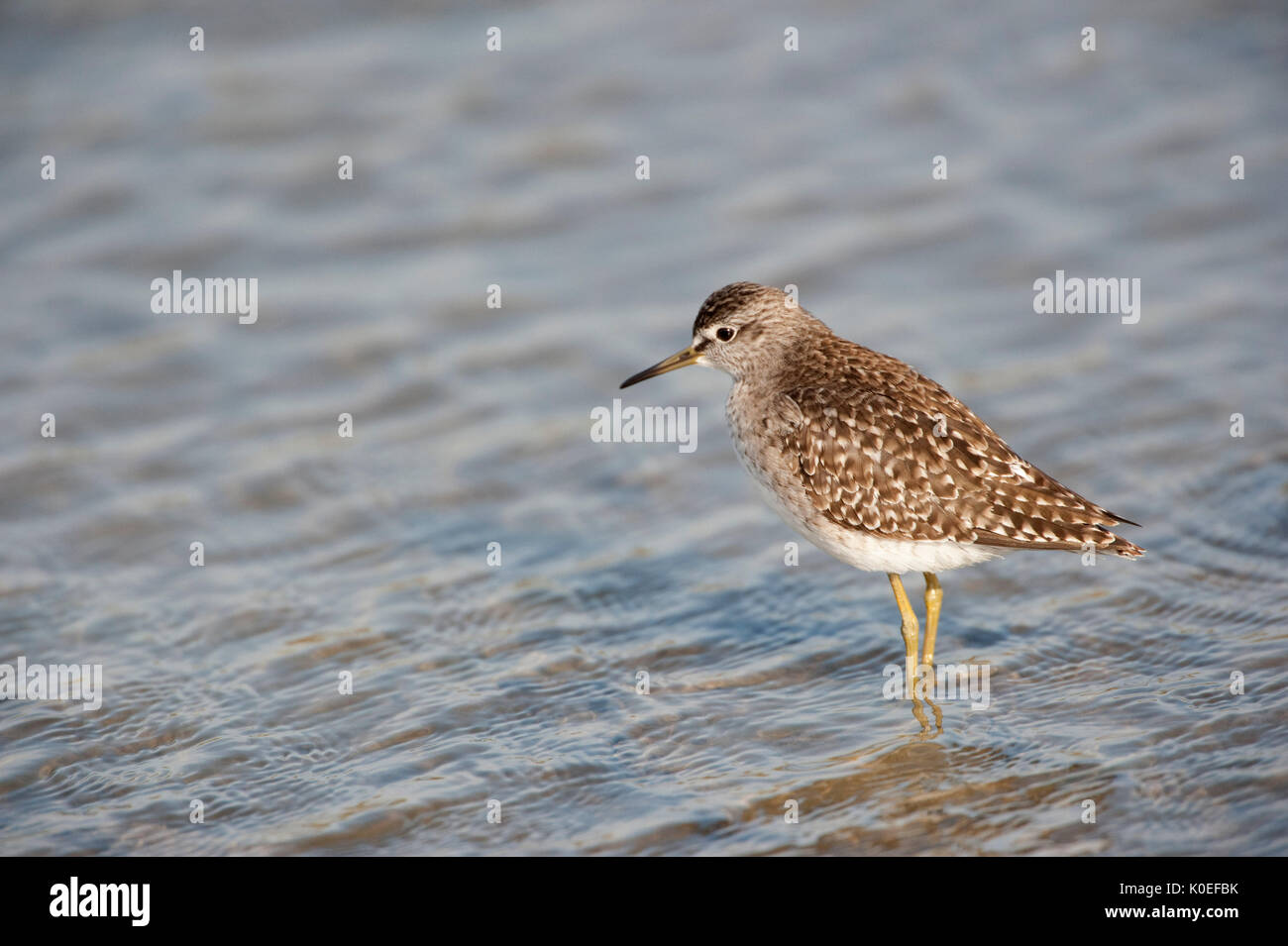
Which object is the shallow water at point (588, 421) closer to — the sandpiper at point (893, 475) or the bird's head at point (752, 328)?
the sandpiper at point (893, 475)

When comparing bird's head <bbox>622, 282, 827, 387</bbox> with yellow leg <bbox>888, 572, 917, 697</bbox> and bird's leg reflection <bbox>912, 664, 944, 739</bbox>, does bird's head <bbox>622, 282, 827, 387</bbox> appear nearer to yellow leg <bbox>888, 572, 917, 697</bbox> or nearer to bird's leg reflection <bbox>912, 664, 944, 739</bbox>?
yellow leg <bbox>888, 572, 917, 697</bbox>

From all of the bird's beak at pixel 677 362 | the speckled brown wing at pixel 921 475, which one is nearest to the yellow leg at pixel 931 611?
the speckled brown wing at pixel 921 475

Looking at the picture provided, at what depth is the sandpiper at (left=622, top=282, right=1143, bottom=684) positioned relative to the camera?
312 inches

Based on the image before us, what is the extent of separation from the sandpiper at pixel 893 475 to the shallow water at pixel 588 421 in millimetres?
852

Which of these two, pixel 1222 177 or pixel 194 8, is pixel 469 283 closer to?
pixel 194 8

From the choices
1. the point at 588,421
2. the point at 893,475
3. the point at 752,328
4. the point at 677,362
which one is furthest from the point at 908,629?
the point at 588,421

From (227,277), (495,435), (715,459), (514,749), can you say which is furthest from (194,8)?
(514,749)

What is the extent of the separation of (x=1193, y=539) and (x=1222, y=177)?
5.78 m

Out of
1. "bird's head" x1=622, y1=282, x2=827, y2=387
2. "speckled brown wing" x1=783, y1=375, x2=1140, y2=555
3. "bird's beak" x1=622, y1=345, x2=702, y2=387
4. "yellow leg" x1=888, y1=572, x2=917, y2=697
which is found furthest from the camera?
"bird's beak" x1=622, y1=345, x2=702, y2=387

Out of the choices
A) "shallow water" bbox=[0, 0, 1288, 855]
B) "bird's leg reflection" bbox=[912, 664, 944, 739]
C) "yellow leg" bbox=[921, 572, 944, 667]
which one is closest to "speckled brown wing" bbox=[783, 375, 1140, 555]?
"yellow leg" bbox=[921, 572, 944, 667]

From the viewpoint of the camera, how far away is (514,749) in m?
7.88

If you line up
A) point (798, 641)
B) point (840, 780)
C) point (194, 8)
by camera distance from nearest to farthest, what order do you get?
point (840, 780), point (798, 641), point (194, 8)

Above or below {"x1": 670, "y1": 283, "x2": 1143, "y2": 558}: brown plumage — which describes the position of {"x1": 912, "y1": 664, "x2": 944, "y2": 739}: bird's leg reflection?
below
